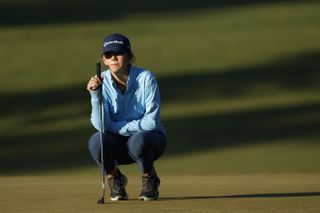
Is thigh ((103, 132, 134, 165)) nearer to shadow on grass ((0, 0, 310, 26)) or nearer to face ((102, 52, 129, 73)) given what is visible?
face ((102, 52, 129, 73))

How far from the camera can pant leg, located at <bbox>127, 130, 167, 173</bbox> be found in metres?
6.44

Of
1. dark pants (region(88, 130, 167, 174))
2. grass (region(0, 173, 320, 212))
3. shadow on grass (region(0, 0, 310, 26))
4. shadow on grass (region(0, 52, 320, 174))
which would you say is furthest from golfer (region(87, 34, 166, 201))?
shadow on grass (region(0, 0, 310, 26))

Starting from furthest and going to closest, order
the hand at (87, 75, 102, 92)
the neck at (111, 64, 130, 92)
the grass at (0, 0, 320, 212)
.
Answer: the grass at (0, 0, 320, 212) → the neck at (111, 64, 130, 92) → the hand at (87, 75, 102, 92)

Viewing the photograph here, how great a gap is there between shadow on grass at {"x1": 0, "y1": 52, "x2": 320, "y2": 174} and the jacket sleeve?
14.5 ft

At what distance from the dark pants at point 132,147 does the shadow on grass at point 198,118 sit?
14.2 feet

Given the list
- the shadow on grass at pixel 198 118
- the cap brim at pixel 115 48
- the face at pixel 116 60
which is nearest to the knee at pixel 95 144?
the face at pixel 116 60

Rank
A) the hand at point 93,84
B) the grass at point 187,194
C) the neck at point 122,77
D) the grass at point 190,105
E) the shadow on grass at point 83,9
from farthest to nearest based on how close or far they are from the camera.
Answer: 1. the shadow on grass at point 83,9
2. the grass at point 190,105
3. the neck at point 122,77
4. the hand at point 93,84
5. the grass at point 187,194

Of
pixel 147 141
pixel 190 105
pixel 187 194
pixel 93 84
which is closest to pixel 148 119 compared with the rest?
pixel 147 141

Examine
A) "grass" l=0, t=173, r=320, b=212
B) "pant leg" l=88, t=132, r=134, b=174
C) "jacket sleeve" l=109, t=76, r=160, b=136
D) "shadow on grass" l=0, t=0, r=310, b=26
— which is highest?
"shadow on grass" l=0, t=0, r=310, b=26

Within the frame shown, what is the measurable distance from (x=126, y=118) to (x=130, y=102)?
0.32 feet

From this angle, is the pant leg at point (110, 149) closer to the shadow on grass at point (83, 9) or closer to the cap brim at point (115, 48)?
the cap brim at point (115, 48)

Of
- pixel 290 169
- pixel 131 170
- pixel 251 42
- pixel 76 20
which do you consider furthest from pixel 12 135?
pixel 76 20

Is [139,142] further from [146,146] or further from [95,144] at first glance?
[95,144]

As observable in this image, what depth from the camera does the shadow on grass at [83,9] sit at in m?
21.8
